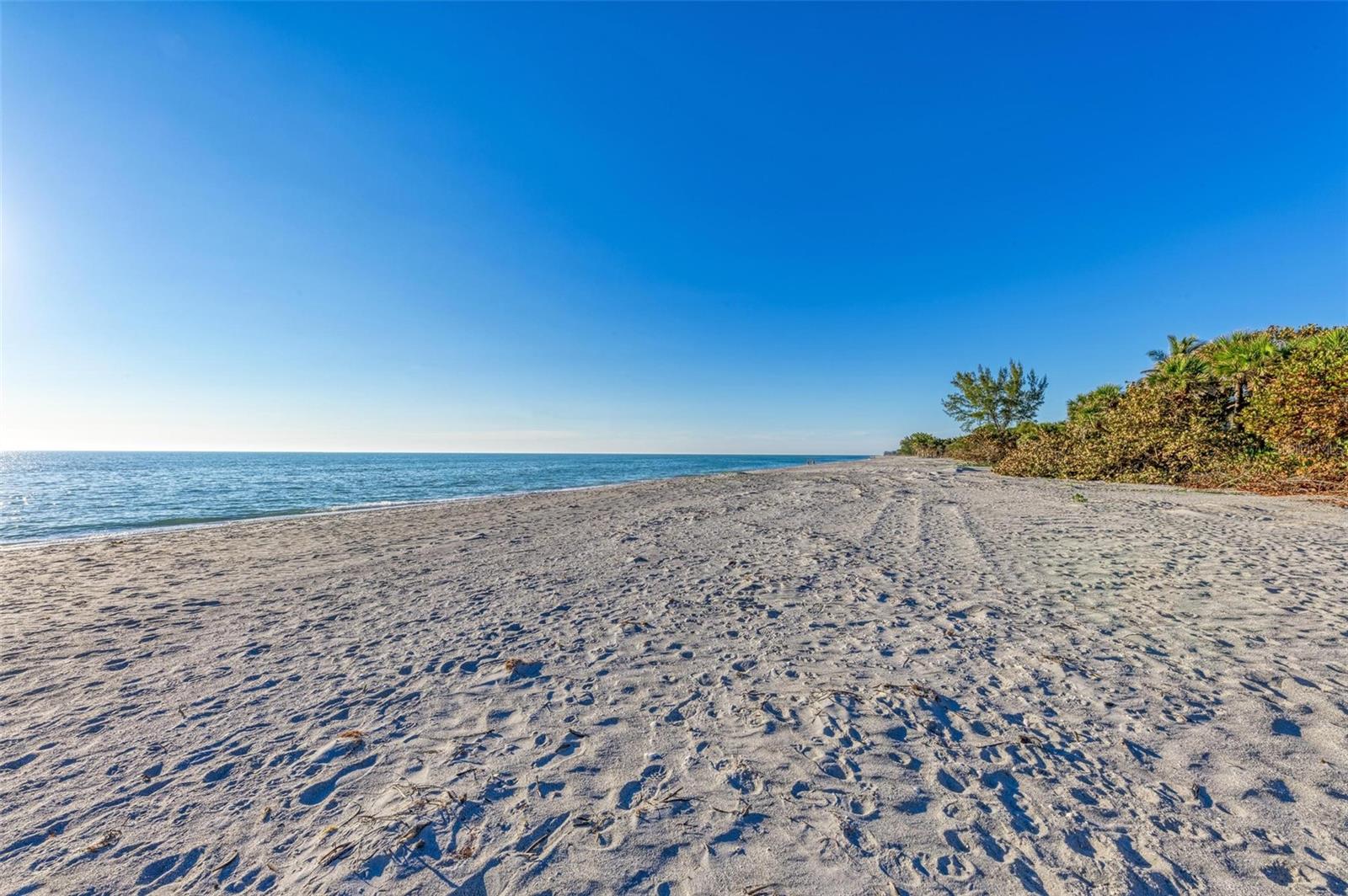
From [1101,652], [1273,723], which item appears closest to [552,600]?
[1101,652]

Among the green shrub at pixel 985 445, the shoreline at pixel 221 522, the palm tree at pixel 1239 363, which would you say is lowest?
the shoreline at pixel 221 522

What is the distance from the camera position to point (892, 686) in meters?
4.16

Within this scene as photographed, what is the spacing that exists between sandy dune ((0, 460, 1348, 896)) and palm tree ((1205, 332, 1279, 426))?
50.0 ft

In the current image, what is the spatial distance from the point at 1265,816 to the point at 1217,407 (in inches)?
951

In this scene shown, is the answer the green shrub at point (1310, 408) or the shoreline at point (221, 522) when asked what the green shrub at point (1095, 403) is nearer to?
the green shrub at point (1310, 408)

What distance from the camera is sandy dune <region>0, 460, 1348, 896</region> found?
2492 millimetres

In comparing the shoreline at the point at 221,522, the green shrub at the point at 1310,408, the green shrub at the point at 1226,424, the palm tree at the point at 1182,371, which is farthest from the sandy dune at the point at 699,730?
the palm tree at the point at 1182,371

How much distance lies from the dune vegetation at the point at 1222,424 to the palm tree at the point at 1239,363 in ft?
0.13

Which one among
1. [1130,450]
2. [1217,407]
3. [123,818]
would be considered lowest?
[123,818]

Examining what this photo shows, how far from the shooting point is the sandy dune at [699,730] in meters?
2.49

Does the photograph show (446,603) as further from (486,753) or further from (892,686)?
(892,686)

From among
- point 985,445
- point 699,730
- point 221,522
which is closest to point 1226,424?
point 985,445

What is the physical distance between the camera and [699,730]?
3629 mm

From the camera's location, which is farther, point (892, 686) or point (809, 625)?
point (809, 625)
